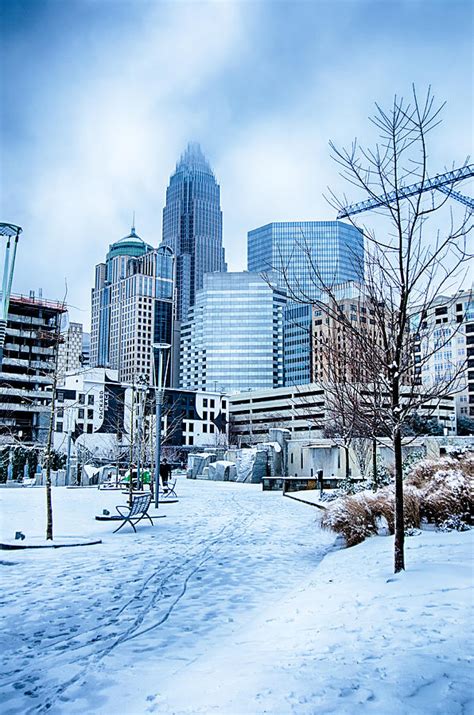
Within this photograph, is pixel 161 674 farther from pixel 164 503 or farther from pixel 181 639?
pixel 164 503

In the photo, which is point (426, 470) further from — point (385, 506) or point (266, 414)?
point (266, 414)

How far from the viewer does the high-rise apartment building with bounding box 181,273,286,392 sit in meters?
183

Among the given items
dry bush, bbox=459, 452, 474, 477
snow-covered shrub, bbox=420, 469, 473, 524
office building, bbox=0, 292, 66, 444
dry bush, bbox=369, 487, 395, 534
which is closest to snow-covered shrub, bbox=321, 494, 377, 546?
dry bush, bbox=369, 487, 395, 534

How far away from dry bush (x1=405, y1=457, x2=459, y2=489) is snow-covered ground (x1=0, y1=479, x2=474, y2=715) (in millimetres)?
2937

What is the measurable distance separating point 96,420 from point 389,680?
9112 centimetres

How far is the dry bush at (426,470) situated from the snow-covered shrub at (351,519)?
151 cm

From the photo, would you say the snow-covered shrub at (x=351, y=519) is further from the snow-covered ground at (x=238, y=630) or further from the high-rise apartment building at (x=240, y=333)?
the high-rise apartment building at (x=240, y=333)

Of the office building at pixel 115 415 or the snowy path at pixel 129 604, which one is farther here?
the office building at pixel 115 415

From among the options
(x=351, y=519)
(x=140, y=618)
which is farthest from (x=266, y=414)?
(x=140, y=618)

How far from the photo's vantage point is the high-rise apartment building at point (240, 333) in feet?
602

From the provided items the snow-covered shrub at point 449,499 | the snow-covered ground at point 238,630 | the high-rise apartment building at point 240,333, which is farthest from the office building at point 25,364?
the high-rise apartment building at point 240,333

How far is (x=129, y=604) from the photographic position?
757 cm

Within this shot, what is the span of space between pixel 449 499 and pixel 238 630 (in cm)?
590

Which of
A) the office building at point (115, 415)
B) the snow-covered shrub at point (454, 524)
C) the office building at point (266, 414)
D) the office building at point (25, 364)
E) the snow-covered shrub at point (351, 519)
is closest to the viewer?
the snow-covered shrub at point (454, 524)
